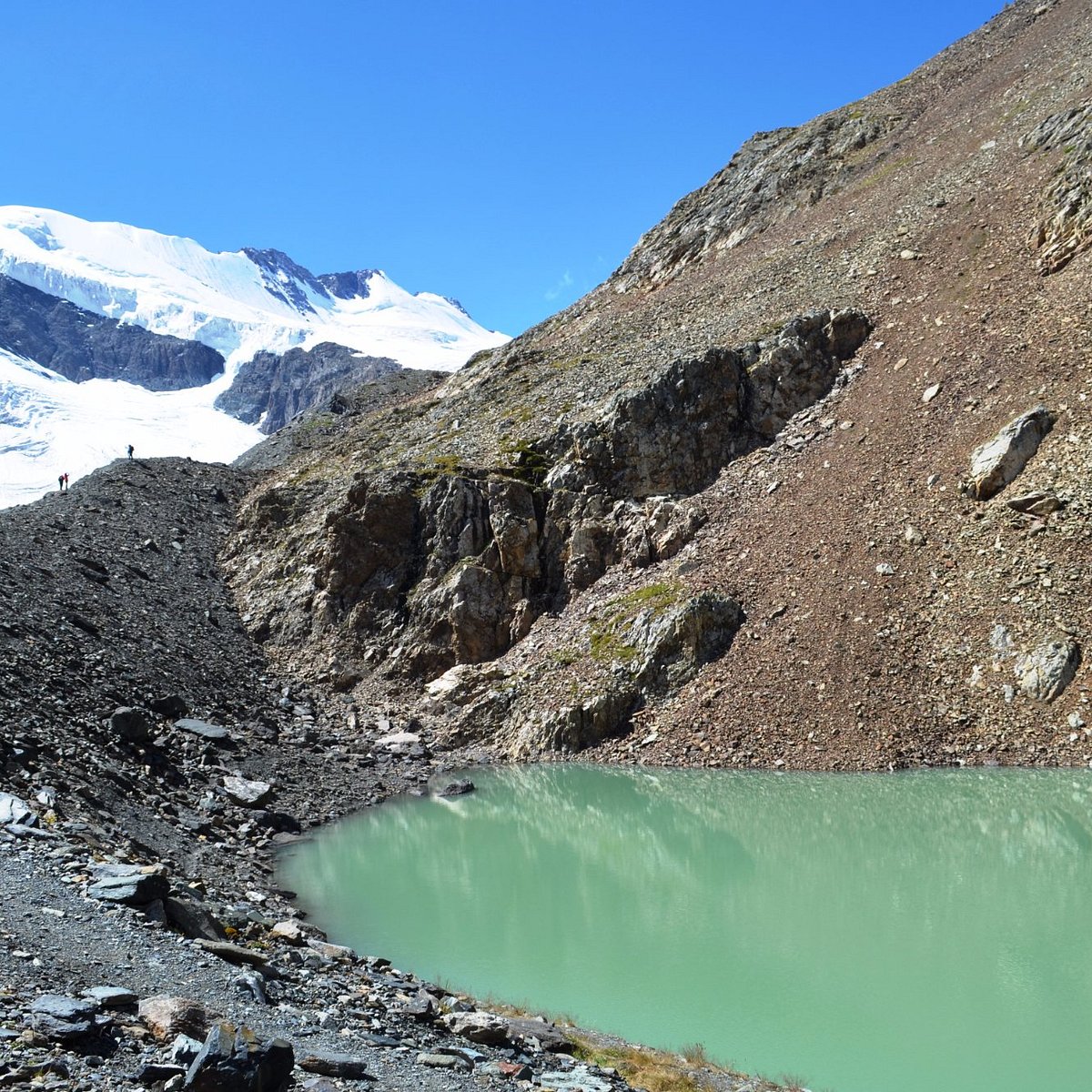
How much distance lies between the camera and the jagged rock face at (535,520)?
43656 millimetres

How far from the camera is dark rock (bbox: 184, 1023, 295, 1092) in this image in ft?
27.7

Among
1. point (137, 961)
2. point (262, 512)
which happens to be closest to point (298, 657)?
point (262, 512)

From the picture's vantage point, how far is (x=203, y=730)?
32.0 m

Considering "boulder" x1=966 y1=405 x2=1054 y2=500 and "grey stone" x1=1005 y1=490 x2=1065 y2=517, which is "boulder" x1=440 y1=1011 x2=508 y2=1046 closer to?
"grey stone" x1=1005 y1=490 x2=1065 y2=517

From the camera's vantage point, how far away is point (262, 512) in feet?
178

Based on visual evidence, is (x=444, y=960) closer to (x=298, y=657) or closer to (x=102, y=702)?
(x=102, y=702)

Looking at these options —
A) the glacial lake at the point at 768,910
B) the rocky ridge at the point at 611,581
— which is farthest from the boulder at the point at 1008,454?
the glacial lake at the point at 768,910

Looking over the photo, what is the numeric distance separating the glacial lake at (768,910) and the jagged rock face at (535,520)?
1238cm

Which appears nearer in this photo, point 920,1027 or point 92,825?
point 920,1027

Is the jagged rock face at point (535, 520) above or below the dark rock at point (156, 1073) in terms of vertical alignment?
above

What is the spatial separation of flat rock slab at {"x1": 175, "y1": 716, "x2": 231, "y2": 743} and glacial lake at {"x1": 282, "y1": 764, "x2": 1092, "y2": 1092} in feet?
19.7

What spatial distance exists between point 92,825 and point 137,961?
30.7ft

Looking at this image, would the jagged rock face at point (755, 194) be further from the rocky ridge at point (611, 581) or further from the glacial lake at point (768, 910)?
the glacial lake at point (768, 910)

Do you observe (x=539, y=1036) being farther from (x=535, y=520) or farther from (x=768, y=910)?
(x=535, y=520)
